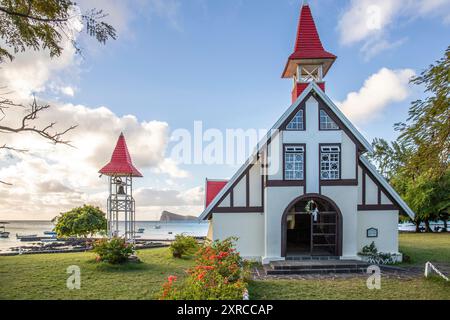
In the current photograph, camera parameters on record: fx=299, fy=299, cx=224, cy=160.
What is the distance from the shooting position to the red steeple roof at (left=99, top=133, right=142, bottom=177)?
48.8ft

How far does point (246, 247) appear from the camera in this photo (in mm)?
13836

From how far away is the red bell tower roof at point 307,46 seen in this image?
1492cm

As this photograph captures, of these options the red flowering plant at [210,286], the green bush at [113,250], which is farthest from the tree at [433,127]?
the green bush at [113,250]

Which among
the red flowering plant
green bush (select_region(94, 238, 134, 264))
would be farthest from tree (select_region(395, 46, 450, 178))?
green bush (select_region(94, 238, 134, 264))

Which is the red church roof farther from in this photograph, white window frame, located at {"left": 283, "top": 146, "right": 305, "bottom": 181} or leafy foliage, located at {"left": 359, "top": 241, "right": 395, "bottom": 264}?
leafy foliage, located at {"left": 359, "top": 241, "right": 395, "bottom": 264}

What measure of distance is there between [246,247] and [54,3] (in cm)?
1145

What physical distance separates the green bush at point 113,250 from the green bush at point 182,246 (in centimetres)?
295

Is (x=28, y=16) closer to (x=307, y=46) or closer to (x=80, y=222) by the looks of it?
(x=307, y=46)

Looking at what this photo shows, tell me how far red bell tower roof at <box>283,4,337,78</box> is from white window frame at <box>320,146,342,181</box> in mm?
4745

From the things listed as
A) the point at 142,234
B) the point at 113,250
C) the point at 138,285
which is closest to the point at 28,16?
the point at 138,285

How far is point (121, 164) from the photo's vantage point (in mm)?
15141

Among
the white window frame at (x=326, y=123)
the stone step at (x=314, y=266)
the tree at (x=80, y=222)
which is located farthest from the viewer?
A: the tree at (x=80, y=222)

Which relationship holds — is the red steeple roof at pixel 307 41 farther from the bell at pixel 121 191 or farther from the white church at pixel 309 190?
the bell at pixel 121 191
